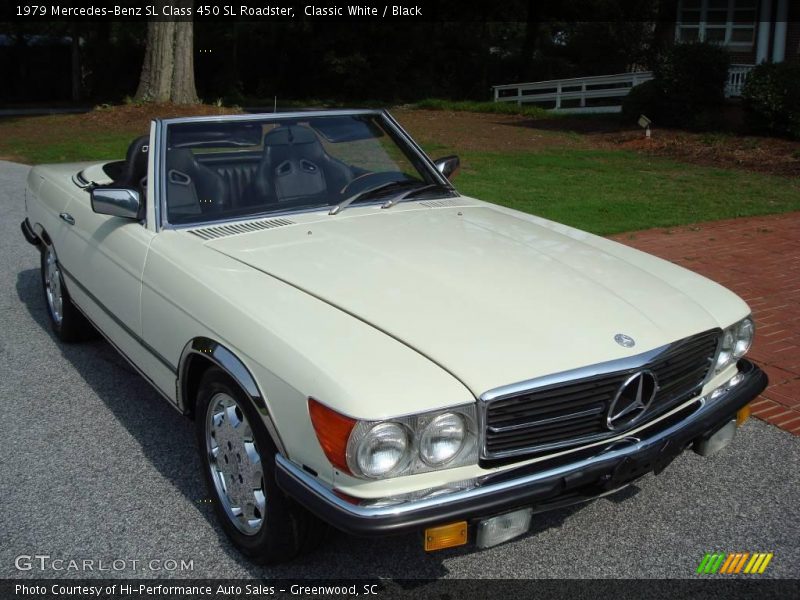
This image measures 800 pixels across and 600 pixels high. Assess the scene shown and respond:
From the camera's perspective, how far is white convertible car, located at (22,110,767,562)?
266cm

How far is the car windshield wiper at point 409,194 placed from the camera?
436 centimetres

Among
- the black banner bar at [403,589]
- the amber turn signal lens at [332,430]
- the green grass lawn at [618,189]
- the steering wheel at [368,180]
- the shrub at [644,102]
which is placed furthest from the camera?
the shrub at [644,102]

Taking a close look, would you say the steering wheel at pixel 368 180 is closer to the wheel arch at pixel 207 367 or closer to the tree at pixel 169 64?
the wheel arch at pixel 207 367

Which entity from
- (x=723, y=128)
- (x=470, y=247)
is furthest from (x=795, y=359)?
(x=723, y=128)

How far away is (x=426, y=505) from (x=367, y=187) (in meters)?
2.24

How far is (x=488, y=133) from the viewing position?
58.6 feet

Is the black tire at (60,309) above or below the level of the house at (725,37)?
below

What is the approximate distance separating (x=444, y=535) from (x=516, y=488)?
28 centimetres

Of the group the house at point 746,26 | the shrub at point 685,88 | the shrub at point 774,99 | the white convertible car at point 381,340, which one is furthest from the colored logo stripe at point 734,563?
the house at point 746,26

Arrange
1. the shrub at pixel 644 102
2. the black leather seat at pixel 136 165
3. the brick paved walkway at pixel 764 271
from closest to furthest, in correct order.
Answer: the brick paved walkway at pixel 764 271 → the black leather seat at pixel 136 165 → the shrub at pixel 644 102

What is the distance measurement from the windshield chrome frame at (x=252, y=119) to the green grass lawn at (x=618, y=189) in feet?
13.3

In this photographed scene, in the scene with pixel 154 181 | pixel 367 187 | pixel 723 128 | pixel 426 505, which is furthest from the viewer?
pixel 723 128

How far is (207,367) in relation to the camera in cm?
338

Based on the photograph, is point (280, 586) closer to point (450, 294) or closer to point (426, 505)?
point (426, 505)
